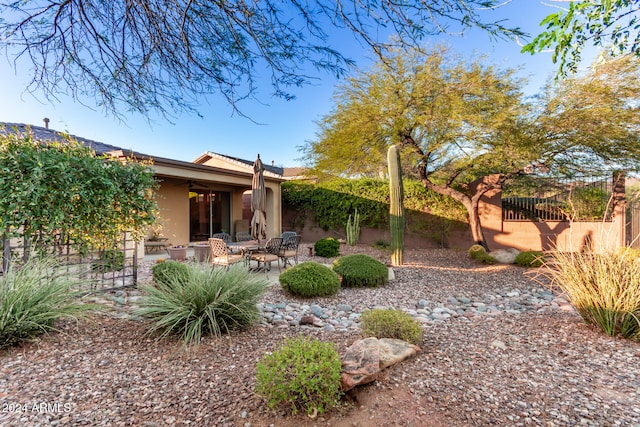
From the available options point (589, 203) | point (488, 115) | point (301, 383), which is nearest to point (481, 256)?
point (488, 115)

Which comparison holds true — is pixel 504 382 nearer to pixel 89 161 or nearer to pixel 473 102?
pixel 89 161

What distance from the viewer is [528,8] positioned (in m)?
2.86

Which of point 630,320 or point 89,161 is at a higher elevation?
point 89,161

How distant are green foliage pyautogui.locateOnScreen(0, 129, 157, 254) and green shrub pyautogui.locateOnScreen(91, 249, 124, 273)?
0.21m

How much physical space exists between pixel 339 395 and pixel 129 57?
3947mm

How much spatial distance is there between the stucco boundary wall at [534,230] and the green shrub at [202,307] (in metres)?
9.33

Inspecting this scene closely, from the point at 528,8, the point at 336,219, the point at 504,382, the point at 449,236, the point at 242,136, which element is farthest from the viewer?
the point at 336,219

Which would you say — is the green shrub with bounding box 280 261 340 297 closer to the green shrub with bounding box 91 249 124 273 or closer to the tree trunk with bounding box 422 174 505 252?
the green shrub with bounding box 91 249 124 273

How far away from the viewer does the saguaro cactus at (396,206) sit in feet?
26.3

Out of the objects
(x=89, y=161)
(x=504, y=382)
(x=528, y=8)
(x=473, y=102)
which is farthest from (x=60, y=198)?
(x=473, y=102)

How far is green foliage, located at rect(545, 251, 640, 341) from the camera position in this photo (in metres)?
3.12

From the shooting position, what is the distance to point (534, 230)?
991 cm

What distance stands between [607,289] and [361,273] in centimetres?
345

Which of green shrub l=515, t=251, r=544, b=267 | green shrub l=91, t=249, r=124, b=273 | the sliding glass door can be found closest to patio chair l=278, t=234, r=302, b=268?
green shrub l=91, t=249, r=124, b=273
